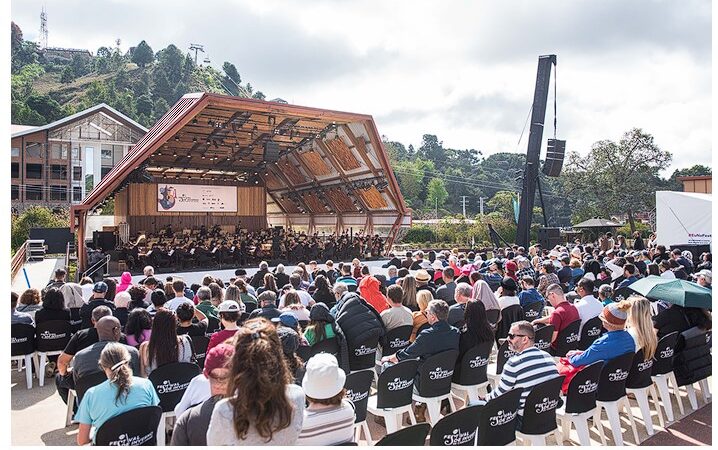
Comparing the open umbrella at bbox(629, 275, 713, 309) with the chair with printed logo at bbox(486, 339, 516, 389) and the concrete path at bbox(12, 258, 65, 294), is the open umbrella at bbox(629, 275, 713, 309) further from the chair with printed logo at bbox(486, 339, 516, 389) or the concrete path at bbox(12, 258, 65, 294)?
the concrete path at bbox(12, 258, 65, 294)

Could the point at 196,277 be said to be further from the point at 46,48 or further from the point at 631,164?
the point at 46,48

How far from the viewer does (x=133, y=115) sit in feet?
214

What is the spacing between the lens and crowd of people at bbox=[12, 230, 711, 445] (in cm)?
205

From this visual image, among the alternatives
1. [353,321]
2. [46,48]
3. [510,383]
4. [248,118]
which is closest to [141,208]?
[248,118]

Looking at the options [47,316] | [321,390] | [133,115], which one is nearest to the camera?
[321,390]

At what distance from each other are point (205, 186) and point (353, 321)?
20387mm

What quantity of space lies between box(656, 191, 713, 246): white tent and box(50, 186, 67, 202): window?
3899cm

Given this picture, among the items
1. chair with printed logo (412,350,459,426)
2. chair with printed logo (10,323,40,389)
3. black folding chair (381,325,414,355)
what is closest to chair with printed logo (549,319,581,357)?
black folding chair (381,325,414,355)

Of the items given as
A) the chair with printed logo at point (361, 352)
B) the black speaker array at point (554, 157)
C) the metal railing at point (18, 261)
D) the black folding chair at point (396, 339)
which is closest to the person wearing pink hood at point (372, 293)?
the black folding chair at point (396, 339)

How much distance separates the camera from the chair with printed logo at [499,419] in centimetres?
304

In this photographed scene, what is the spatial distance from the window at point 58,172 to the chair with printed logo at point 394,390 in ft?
141

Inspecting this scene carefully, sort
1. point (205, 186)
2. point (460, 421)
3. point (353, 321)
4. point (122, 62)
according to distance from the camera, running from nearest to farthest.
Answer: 1. point (460, 421)
2. point (353, 321)
3. point (205, 186)
4. point (122, 62)

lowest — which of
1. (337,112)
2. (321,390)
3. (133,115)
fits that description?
(321,390)

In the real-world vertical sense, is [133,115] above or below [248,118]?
above
